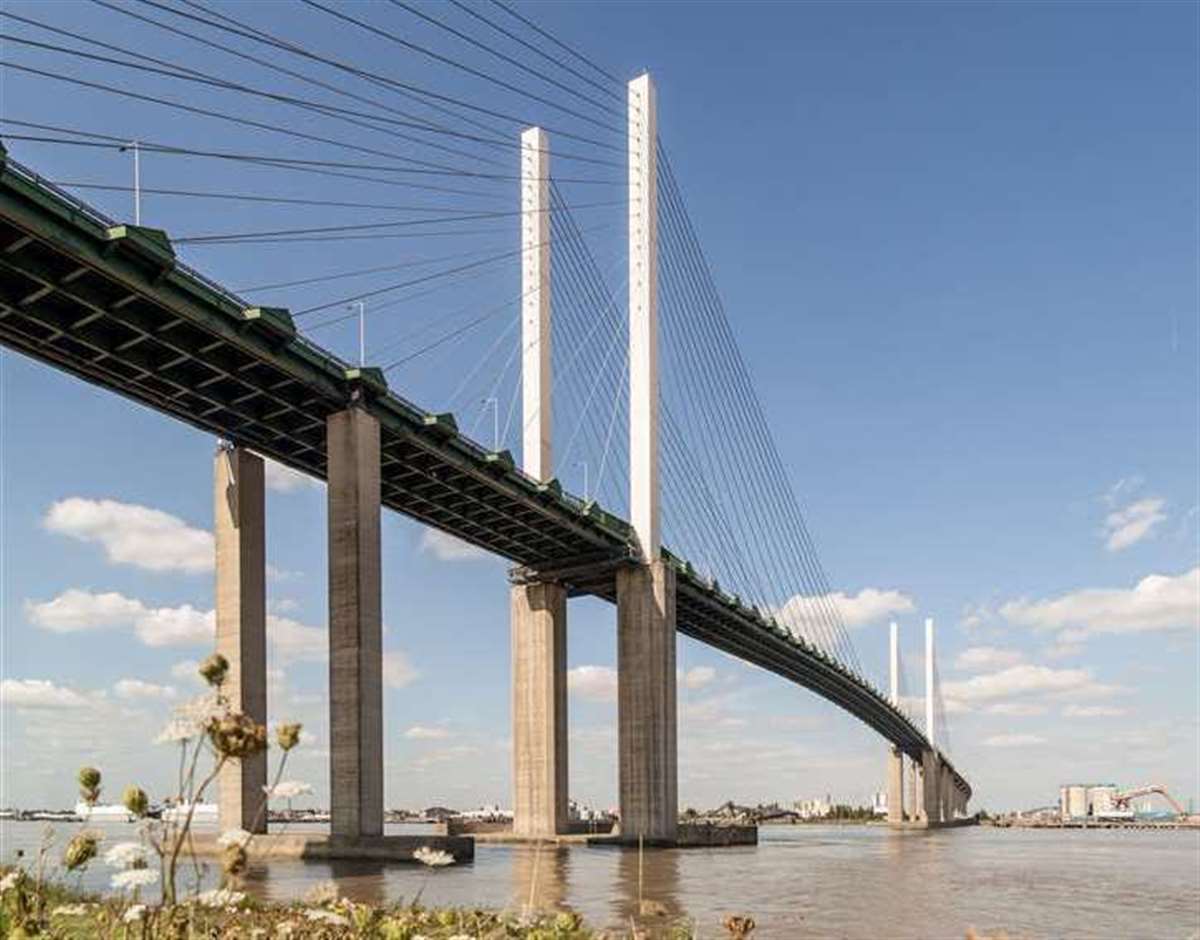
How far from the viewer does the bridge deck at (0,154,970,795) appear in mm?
39000

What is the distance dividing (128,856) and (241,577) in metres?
48.7

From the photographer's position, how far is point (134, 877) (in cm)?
359

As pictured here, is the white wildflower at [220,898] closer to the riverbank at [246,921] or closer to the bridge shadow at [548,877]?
the riverbank at [246,921]

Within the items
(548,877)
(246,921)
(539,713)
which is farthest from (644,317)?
(246,921)

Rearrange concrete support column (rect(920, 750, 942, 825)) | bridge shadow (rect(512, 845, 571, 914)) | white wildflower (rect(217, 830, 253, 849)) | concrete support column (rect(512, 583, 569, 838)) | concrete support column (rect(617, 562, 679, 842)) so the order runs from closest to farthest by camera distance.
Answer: white wildflower (rect(217, 830, 253, 849)), bridge shadow (rect(512, 845, 571, 914)), concrete support column (rect(617, 562, 679, 842)), concrete support column (rect(512, 583, 569, 838)), concrete support column (rect(920, 750, 942, 825))

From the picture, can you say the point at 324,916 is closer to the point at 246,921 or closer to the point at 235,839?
the point at 235,839

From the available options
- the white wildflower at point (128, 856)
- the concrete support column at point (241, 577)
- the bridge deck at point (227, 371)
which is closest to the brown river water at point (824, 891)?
the concrete support column at point (241, 577)

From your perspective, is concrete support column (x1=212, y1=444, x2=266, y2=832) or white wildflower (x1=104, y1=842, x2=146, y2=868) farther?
concrete support column (x1=212, y1=444, x2=266, y2=832)

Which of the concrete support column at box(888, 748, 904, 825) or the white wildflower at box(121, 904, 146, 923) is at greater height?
the white wildflower at box(121, 904, 146, 923)

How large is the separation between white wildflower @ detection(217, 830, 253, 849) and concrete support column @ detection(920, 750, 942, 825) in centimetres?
17327

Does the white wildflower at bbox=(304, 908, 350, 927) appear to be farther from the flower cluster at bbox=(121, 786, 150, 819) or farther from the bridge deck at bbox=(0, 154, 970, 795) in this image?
the bridge deck at bbox=(0, 154, 970, 795)

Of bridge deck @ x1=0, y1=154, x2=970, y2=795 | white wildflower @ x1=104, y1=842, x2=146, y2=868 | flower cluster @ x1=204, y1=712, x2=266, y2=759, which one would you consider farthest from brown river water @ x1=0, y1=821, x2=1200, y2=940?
bridge deck @ x1=0, y1=154, x2=970, y2=795

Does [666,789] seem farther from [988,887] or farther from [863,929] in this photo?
[863,929]

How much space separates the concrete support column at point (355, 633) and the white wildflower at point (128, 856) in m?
43.7
